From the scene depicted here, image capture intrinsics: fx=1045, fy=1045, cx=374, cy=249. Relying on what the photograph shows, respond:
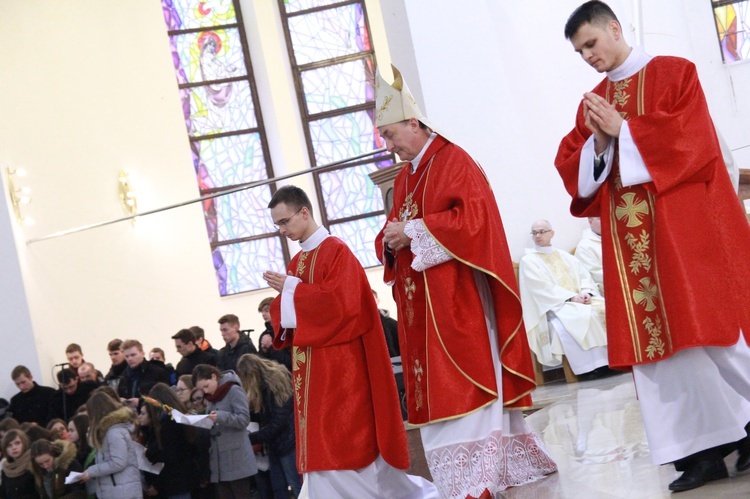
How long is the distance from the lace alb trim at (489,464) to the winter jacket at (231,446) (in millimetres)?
2898

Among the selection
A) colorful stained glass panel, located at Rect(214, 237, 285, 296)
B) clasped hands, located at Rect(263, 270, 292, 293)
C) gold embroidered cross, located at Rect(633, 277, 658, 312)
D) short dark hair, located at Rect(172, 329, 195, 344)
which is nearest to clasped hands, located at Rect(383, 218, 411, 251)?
clasped hands, located at Rect(263, 270, 292, 293)

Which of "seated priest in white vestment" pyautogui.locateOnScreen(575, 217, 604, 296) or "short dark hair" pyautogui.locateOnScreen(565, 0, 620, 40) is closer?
"short dark hair" pyautogui.locateOnScreen(565, 0, 620, 40)

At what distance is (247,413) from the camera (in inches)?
281

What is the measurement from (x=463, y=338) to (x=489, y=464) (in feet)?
1.79

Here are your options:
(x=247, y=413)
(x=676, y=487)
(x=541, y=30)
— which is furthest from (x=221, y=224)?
(x=676, y=487)

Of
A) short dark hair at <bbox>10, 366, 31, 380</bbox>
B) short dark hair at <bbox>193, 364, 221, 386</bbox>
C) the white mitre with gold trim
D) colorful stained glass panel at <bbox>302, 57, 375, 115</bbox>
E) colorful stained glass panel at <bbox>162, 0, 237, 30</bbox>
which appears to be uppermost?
colorful stained glass panel at <bbox>162, 0, 237, 30</bbox>

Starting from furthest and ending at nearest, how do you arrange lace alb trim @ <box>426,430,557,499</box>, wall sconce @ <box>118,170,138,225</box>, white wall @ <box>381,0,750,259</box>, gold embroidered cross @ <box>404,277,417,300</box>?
wall sconce @ <box>118,170,138,225</box>, white wall @ <box>381,0,750,259</box>, gold embroidered cross @ <box>404,277,417,300</box>, lace alb trim @ <box>426,430,557,499</box>

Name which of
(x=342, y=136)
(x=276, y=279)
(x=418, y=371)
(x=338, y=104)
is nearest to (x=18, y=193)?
(x=342, y=136)

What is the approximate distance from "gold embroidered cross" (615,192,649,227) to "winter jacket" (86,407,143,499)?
435 cm

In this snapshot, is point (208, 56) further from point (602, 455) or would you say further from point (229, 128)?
point (602, 455)

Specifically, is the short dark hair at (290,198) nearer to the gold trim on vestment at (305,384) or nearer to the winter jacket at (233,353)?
the gold trim on vestment at (305,384)

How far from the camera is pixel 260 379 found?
734cm

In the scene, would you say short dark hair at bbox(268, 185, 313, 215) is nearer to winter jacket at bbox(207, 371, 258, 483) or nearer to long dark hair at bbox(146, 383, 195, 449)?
winter jacket at bbox(207, 371, 258, 483)

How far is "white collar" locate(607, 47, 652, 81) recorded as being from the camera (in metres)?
4.04
